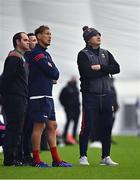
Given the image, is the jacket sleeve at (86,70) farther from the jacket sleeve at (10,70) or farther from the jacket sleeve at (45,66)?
the jacket sleeve at (10,70)

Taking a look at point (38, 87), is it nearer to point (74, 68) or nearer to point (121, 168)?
point (121, 168)

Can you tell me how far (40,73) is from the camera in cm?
1067

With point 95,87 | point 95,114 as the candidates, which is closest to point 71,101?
point 95,114

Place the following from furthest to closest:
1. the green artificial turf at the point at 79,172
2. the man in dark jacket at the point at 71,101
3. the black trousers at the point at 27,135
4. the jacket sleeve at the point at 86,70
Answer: the man in dark jacket at the point at 71,101 → the black trousers at the point at 27,135 → the jacket sleeve at the point at 86,70 → the green artificial turf at the point at 79,172

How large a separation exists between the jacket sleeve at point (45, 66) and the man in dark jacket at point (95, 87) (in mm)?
467

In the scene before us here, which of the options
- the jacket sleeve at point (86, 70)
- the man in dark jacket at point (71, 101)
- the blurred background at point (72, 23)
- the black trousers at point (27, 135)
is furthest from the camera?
the blurred background at point (72, 23)

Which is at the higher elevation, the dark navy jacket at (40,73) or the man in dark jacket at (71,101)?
the dark navy jacket at (40,73)

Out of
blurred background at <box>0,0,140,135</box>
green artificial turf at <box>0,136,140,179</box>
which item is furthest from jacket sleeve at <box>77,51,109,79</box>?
blurred background at <box>0,0,140,135</box>

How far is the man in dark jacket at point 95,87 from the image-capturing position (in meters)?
10.9

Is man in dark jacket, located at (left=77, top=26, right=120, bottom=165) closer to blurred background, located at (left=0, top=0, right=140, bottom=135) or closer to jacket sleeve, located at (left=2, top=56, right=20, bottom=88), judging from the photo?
jacket sleeve, located at (left=2, top=56, right=20, bottom=88)

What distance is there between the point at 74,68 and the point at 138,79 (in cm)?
287


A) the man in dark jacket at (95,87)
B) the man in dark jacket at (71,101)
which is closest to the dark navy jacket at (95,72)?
the man in dark jacket at (95,87)

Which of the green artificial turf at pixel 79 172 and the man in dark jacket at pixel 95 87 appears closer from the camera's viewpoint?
the green artificial turf at pixel 79 172

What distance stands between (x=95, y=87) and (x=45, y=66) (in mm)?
695
